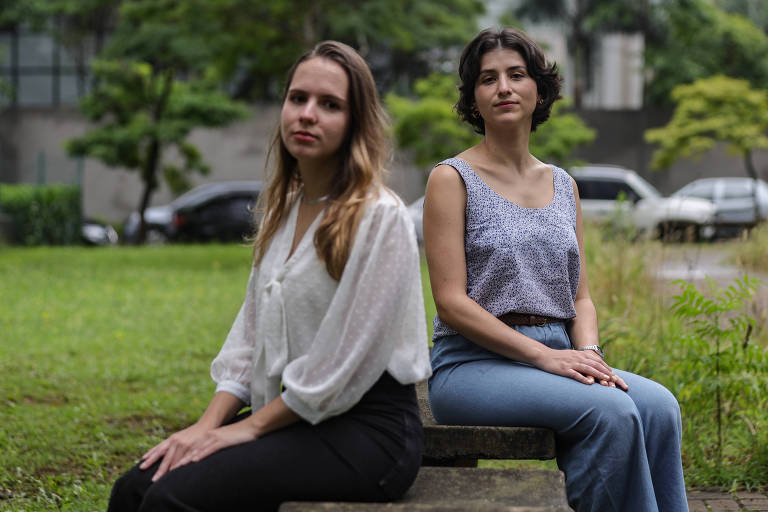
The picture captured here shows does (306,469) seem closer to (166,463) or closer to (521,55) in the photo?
(166,463)

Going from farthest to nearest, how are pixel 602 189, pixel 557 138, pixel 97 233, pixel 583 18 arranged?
pixel 583 18 → pixel 97 233 → pixel 602 189 → pixel 557 138

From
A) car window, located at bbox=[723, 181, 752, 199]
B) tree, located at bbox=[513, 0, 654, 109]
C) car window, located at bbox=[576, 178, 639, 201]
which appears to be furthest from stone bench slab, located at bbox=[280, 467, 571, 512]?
tree, located at bbox=[513, 0, 654, 109]

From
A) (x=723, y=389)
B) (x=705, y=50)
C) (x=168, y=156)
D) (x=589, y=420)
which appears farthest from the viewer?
(x=705, y=50)

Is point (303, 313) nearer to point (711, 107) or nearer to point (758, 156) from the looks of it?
point (711, 107)

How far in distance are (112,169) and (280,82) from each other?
14976mm

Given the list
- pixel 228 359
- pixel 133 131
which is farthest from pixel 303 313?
pixel 133 131

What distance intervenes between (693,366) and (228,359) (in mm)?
2527

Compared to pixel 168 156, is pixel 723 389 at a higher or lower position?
higher

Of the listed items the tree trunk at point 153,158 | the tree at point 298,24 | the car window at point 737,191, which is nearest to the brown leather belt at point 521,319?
the tree at point 298,24

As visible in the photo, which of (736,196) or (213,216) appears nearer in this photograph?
(213,216)

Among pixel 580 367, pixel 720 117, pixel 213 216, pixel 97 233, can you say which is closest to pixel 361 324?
pixel 580 367

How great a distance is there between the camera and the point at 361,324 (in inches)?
88.9

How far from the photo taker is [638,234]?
9336mm

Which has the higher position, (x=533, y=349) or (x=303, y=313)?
(x=303, y=313)
